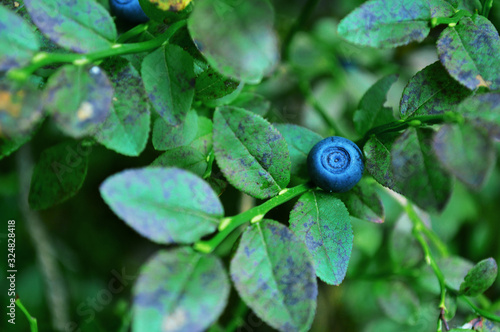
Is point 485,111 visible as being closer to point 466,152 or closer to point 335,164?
point 466,152

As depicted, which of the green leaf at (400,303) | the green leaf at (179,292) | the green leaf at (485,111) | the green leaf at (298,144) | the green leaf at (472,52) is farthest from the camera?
the green leaf at (400,303)

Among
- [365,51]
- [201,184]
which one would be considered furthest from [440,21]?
[365,51]

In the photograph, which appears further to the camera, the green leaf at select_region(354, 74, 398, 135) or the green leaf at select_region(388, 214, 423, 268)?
the green leaf at select_region(388, 214, 423, 268)

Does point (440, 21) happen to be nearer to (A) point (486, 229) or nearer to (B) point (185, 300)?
(B) point (185, 300)

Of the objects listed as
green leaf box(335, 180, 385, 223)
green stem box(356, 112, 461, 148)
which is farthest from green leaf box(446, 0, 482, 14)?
green leaf box(335, 180, 385, 223)

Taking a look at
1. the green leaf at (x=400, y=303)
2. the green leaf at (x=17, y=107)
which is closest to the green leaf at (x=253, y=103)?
the green leaf at (x=17, y=107)

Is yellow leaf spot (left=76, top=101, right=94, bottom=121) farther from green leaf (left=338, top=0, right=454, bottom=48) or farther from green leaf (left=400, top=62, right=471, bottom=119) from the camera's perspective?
green leaf (left=400, top=62, right=471, bottom=119)

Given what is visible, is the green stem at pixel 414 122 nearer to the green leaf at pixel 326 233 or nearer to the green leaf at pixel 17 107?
the green leaf at pixel 326 233
